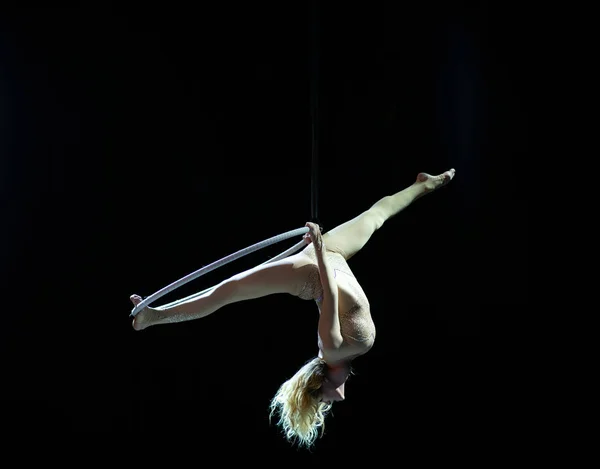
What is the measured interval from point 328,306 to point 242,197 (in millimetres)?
1137

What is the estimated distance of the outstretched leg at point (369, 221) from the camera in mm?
2592

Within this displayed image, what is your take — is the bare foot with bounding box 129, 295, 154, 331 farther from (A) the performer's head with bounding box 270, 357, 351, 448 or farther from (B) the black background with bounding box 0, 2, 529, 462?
(B) the black background with bounding box 0, 2, 529, 462

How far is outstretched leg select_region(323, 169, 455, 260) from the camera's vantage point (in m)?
2.59

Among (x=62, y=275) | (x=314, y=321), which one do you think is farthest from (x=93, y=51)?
(x=314, y=321)

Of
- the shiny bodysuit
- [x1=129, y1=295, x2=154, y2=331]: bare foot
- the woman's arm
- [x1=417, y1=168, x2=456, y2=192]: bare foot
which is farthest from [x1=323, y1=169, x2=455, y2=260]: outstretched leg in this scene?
[x1=129, y1=295, x2=154, y2=331]: bare foot

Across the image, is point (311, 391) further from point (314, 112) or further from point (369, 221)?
point (314, 112)

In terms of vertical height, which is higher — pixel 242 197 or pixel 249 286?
pixel 242 197

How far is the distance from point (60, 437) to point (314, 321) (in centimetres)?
126

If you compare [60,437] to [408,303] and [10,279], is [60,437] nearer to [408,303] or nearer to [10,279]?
[10,279]

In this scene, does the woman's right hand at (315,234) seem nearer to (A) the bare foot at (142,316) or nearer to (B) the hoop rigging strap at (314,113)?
(B) the hoop rigging strap at (314,113)

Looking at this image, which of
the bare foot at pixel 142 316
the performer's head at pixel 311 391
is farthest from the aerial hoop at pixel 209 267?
the performer's head at pixel 311 391

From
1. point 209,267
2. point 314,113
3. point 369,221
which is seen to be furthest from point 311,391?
point 314,113

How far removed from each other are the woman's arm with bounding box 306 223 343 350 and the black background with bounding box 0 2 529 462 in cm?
103

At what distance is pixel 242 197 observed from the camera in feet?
10.6
